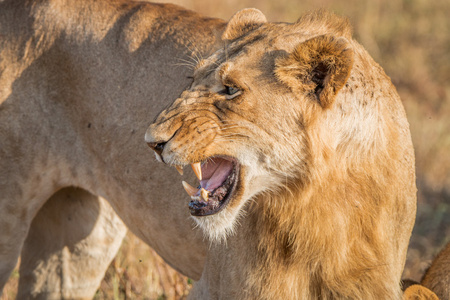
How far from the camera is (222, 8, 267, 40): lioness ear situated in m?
3.34

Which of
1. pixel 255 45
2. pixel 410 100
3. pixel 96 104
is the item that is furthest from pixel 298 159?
pixel 410 100

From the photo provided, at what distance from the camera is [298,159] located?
2.95 m

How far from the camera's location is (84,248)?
16.0 feet

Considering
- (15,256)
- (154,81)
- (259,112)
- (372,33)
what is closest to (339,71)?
(259,112)

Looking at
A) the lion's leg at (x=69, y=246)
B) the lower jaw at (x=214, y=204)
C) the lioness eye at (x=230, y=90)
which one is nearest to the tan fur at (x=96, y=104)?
the lion's leg at (x=69, y=246)

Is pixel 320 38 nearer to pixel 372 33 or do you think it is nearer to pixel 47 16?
pixel 47 16

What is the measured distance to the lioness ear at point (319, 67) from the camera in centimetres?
280

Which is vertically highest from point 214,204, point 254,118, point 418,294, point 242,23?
point 242,23

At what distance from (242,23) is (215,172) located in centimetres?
72

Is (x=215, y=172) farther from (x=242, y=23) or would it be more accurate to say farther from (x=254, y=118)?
(x=242, y=23)

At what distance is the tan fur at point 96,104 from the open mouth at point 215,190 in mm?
815

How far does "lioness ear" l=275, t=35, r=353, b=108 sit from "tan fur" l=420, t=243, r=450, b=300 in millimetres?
1166

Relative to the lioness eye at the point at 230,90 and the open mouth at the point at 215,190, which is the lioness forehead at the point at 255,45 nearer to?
the lioness eye at the point at 230,90

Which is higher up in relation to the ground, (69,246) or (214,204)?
(214,204)
